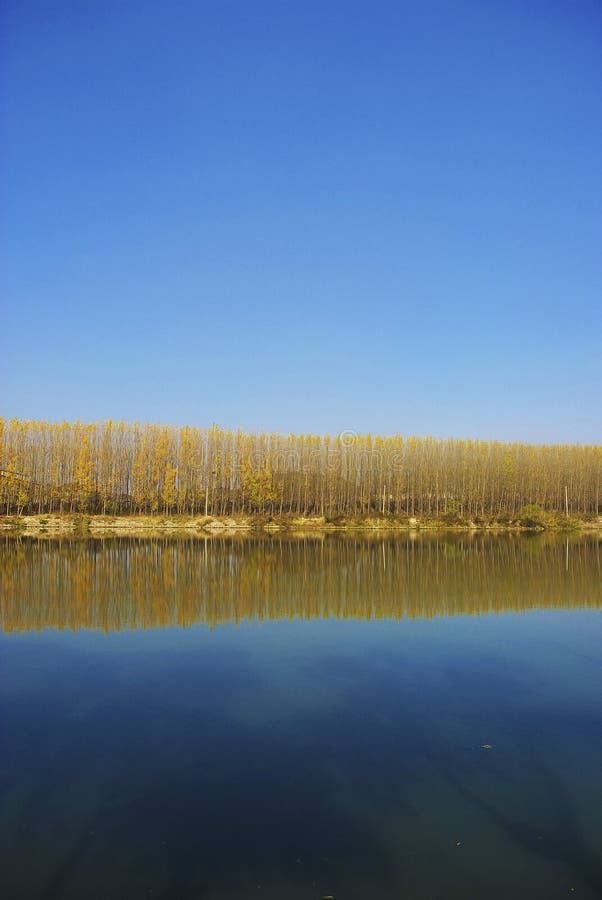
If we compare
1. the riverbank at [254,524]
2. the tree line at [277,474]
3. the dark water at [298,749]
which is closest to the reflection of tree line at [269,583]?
the dark water at [298,749]

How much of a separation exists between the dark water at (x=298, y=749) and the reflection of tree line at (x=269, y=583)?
0.17 metres

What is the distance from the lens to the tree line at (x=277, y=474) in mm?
47375

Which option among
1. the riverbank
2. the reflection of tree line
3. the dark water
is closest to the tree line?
the riverbank

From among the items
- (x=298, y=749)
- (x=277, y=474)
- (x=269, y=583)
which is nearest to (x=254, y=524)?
(x=277, y=474)

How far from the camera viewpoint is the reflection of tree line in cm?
1365

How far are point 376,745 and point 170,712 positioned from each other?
2.55m

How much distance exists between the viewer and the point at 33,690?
27.5 feet

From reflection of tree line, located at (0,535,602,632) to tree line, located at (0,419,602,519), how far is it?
19.4 meters

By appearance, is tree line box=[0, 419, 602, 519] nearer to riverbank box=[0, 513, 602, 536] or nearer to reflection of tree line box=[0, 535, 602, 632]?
riverbank box=[0, 513, 602, 536]

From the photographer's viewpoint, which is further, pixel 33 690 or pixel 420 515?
pixel 420 515

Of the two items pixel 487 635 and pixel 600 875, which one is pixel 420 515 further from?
pixel 600 875

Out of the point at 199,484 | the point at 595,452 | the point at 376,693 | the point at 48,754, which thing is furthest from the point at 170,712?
the point at 595,452

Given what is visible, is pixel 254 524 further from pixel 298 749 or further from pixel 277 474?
pixel 298 749

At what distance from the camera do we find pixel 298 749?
644 cm
